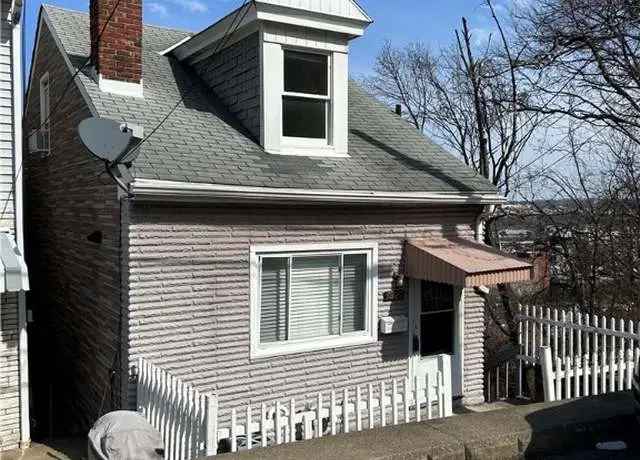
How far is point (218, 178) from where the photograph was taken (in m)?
7.12

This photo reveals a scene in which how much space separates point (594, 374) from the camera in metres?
8.20

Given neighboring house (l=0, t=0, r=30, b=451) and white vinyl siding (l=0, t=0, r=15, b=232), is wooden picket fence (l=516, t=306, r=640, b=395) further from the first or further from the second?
white vinyl siding (l=0, t=0, r=15, b=232)

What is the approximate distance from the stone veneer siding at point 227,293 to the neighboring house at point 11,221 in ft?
4.97

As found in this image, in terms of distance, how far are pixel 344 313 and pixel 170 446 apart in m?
3.21

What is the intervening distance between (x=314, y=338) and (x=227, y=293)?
1.44 m

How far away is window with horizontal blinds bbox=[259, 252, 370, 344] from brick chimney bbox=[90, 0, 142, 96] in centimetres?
326

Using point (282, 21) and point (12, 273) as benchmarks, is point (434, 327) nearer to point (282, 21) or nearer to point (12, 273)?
point (282, 21)

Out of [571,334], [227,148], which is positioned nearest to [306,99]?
[227,148]

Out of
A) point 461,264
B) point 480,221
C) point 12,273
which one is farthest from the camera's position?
point 480,221

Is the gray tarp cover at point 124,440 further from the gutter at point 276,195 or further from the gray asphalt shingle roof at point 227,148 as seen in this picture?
the gray asphalt shingle roof at point 227,148

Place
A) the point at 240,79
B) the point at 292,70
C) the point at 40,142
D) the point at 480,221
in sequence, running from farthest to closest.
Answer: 1. the point at 40,142
2. the point at 480,221
3. the point at 240,79
4. the point at 292,70

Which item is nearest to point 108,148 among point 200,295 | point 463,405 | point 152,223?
point 152,223

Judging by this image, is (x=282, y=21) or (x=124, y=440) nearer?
(x=124, y=440)

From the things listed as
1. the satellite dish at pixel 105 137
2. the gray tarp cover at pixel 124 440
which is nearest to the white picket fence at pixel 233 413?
the gray tarp cover at pixel 124 440
